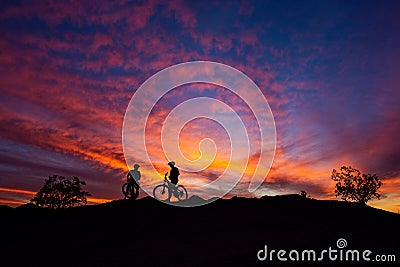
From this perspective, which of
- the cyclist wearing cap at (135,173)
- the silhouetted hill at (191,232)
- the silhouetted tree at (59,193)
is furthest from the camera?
the silhouetted tree at (59,193)

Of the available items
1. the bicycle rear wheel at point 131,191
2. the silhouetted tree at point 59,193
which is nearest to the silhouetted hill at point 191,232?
the bicycle rear wheel at point 131,191

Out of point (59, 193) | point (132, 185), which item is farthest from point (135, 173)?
Result: point (59, 193)

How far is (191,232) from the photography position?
17.0 m

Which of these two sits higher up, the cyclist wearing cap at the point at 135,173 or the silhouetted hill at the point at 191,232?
the cyclist wearing cap at the point at 135,173

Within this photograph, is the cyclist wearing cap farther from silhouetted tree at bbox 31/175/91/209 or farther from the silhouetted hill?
silhouetted tree at bbox 31/175/91/209

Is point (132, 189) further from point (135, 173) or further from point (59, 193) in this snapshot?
point (59, 193)

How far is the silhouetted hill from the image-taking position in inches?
505

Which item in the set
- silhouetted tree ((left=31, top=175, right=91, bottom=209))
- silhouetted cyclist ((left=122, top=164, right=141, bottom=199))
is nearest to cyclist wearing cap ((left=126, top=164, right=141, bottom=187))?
silhouetted cyclist ((left=122, top=164, right=141, bottom=199))

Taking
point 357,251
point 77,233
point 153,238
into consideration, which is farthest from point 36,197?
point 357,251

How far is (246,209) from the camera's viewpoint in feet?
73.0

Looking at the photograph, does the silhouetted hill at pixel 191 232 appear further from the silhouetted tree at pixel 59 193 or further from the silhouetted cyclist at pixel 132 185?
the silhouetted tree at pixel 59 193

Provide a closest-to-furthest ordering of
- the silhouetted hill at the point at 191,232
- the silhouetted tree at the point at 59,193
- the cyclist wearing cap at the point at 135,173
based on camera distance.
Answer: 1. the silhouetted hill at the point at 191,232
2. the cyclist wearing cap at the point at 135,173
3. the silhouetted tree at the point at 59,193

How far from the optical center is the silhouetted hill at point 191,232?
12.8 m

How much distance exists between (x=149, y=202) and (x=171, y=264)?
1312 centimetres
